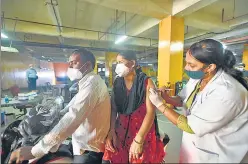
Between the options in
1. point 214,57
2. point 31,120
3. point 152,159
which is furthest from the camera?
point 31,120

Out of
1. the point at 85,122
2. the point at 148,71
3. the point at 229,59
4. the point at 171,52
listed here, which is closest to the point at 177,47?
the point at 171,52

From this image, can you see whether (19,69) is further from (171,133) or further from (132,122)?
(171,133)

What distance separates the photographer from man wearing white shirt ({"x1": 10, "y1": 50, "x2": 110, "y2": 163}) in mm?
683

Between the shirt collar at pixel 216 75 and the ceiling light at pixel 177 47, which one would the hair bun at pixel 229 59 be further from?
the ceiling light at pixel 177 47

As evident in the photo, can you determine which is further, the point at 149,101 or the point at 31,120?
the point at 31,120

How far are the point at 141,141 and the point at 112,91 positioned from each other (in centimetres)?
33

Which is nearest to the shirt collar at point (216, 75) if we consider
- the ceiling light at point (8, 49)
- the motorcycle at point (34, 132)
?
the motorcycle at point (34, 132)

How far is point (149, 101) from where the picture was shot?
2.40 feet

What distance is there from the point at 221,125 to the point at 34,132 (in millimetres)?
949

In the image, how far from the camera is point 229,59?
2.04 ft

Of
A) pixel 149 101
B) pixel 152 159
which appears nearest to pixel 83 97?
pixel 149 101

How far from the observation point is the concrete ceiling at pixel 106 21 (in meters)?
1.01

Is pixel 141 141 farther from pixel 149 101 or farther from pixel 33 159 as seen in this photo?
pixel 33 159

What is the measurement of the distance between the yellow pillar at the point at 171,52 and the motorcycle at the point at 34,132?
0.75m
